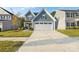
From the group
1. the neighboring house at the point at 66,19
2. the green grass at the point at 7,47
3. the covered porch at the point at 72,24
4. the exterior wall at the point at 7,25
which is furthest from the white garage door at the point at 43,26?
the green grass at the point at 7,47

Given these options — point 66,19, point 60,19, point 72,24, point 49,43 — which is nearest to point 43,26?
point 60,19

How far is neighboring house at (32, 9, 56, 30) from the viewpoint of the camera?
4.86 meters

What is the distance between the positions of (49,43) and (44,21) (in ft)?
4.60

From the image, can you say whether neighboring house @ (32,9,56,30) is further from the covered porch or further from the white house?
the covered porch

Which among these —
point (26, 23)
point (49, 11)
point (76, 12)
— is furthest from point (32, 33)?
point (76, 12)

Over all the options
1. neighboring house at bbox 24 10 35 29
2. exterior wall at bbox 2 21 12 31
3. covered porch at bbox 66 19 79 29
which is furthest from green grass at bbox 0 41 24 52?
covered porch at bbox 66 19 79 29

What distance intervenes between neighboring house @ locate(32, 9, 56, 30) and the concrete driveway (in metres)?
0.10

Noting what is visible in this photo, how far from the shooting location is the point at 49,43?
21.5 feet

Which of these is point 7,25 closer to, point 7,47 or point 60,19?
point 60,19

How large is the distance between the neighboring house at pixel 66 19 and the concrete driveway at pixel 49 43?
19 cm

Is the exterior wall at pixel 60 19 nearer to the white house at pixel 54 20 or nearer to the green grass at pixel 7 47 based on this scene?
the white house at pixel 54 20

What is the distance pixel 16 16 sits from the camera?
15.2 ft

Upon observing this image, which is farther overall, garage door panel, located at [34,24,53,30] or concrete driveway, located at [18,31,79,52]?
concrete driveway, located at [18,31,79,52]

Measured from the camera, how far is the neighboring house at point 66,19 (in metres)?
4.78
